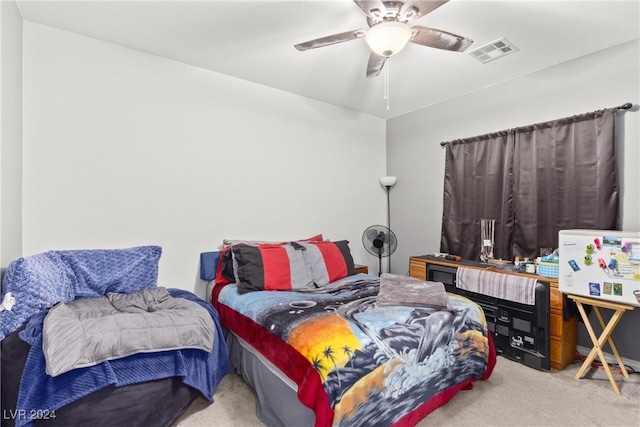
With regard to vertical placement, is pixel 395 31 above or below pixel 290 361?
above

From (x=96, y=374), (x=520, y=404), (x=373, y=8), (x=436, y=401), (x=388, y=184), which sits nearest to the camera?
(x=96, y=374)

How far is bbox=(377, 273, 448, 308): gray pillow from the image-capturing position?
2113 mm

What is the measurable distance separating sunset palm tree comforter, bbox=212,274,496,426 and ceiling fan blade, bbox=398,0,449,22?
1760 millimetres

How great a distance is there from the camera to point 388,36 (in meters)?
1.88

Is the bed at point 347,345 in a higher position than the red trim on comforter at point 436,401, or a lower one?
higher

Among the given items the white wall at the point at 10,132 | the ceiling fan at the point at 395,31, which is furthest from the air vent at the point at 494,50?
the white wall at the point at 10,132

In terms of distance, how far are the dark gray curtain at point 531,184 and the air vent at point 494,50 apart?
2.60 feet

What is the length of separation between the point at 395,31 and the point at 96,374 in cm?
241

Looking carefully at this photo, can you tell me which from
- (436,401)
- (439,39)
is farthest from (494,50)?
(436,401)

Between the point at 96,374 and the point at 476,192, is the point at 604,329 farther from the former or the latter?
the point at 96,374

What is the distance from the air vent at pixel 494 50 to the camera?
2586 millimetres

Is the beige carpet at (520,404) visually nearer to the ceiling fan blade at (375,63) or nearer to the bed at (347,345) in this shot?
the bed at (347,345)

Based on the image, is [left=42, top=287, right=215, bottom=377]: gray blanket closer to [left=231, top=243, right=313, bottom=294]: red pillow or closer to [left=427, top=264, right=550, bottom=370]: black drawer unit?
[left=231, top=243, right=313, bottom=294]: red pillow

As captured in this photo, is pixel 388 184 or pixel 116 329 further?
pixel 388 184
